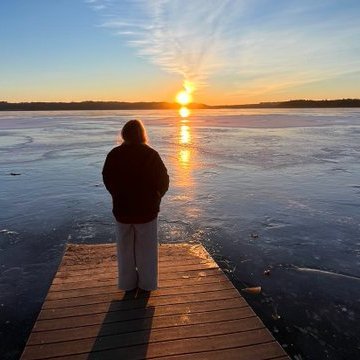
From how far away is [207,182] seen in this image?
45.7ft

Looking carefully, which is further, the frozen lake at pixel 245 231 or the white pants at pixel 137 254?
the frozen lake at pixel 245 231

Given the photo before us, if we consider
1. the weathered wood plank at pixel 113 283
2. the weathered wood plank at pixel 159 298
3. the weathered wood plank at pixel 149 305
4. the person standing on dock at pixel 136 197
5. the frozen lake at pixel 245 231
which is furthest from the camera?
the frozen lake at pixel 245 231

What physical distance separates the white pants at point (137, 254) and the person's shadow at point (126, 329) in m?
0.18

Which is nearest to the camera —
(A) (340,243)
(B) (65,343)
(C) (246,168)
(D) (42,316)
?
(B) (65,343)

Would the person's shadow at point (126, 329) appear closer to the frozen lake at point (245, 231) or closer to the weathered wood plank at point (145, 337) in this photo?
the weathered wood plank at point (145, 337)

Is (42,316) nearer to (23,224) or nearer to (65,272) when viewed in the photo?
(65,272)

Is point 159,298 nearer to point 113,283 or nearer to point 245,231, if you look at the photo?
point 113,283

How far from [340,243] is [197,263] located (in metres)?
3.73

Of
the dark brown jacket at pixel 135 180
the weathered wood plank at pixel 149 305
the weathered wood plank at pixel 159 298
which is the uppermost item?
the dark brown jacket at pixel 135 180

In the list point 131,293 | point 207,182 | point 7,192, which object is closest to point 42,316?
point 131,293

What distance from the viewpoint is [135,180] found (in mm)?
4441

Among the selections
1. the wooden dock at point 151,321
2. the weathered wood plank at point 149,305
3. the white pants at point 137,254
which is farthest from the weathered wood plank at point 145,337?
the white pants at point 137,254

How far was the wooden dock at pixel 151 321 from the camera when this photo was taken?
3879mm

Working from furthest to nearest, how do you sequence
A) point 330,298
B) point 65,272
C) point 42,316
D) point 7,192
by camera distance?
point 7,192 < point 330,298 < point 65,272 < point 42,316
